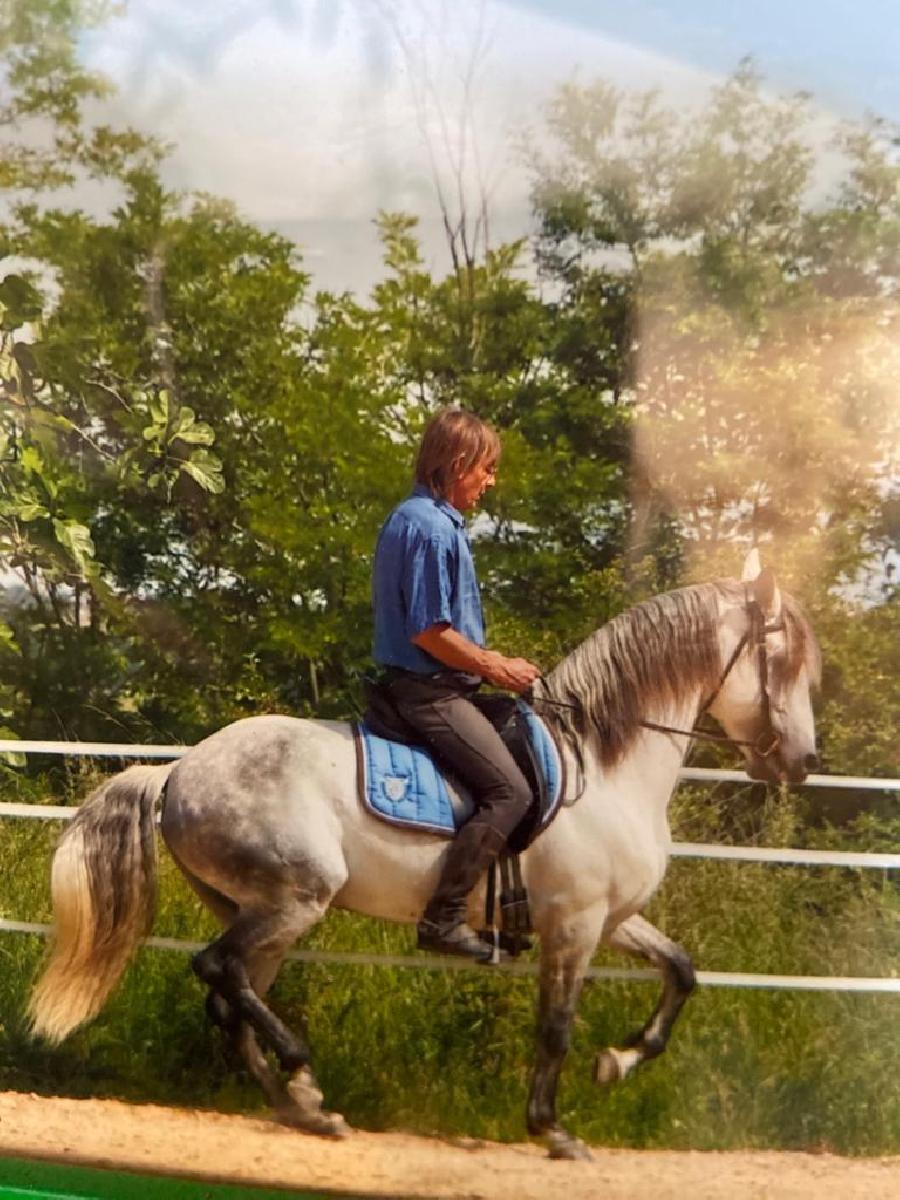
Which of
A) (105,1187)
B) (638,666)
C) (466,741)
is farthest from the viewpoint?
(105,1187)

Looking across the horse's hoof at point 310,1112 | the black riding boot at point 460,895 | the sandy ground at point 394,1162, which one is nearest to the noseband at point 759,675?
the black riding boot at point 460,895

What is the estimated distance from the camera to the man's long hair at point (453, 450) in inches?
130

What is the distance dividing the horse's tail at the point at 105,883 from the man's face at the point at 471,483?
0.95 meters

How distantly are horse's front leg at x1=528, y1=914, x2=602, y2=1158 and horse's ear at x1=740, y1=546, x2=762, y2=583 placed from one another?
85 centimetres

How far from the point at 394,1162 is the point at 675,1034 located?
0.73m

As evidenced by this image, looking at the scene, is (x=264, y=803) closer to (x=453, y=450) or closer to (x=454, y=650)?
(x=454, y=650)

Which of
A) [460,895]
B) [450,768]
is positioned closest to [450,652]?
[450,768]

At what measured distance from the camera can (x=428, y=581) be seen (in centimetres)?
326

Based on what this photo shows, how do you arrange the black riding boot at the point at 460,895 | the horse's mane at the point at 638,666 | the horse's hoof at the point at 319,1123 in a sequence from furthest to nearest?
the horse's hoof at the point at 319,1123 < the horse's mane at the point at 638,666 < the black riding boot at the point at 460,895

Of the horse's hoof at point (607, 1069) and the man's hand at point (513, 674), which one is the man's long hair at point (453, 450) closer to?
the man's hand at point (513, 674)

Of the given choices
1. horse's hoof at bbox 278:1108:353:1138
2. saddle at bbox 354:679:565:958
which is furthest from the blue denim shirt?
horse's hoof at bbox 278:1108:353:1138

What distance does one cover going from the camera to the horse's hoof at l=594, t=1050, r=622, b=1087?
11.0ft

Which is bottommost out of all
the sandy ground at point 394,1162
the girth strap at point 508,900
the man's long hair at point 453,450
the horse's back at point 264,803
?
the sandy ground at point 394,1162

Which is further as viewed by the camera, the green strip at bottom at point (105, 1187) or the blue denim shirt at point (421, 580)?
the green strip at bottom at point (105, 1187)
